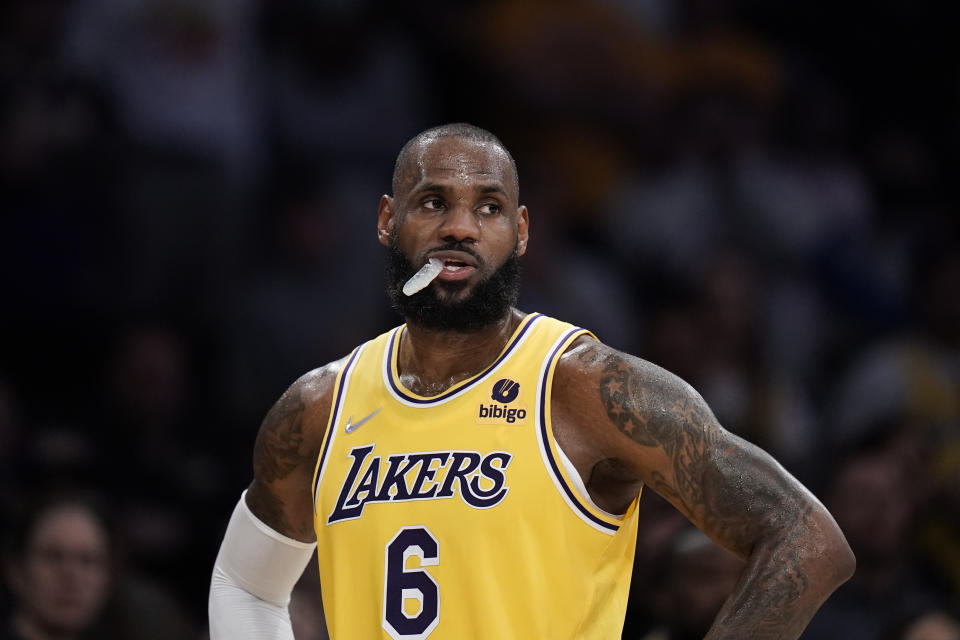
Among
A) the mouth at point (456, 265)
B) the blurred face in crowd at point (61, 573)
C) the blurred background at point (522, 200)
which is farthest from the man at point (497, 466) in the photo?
the blurred background at point (522, 200)

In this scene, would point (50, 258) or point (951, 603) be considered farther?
point (50, 258)

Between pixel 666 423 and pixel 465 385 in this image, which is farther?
Answer: pixel 465 385

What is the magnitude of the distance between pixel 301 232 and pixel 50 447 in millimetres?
1897

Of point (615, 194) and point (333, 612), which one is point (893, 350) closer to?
point (615, 194)

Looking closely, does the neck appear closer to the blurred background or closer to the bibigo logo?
the bibigo logo

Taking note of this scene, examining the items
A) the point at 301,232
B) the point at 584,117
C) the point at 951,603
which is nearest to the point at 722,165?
the point at 584,117

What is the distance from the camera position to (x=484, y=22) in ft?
26.6

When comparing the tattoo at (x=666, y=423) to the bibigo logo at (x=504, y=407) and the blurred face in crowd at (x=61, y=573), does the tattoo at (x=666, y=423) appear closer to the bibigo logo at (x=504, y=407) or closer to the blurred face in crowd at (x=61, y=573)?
the bibigo logo at (x=504, y=407)

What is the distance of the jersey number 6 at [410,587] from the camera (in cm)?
313

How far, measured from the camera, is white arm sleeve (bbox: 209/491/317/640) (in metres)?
3.74

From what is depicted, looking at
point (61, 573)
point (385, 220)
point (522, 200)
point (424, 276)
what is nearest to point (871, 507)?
point (522, 200)

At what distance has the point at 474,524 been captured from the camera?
3.12 meters

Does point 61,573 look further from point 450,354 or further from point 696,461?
point 696,461

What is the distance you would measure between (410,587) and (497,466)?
359mm
